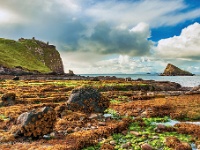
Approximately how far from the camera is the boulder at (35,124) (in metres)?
18.8

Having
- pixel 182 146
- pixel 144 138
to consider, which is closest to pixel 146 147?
pixel 182 146

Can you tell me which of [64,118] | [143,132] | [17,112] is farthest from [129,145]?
[17,112]

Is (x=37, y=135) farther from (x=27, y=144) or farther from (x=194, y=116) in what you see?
(x=194, y=116)

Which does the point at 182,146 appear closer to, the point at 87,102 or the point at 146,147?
the point at 146,147

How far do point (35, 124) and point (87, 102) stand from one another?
11.2m

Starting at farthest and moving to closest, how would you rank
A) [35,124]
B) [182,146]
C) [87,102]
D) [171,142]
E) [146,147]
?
[87,102] → [35,124] → [171,142] → [182,146] → [146,147]

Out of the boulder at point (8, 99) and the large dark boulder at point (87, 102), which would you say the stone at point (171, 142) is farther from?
the boulder at point (8, 99)

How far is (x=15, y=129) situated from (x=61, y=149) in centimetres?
515

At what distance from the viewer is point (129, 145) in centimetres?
1677

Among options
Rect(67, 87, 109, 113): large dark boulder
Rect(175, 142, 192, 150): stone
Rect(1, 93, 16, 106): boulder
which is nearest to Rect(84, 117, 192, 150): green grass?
Rect(175, 142, 192, 150): stone

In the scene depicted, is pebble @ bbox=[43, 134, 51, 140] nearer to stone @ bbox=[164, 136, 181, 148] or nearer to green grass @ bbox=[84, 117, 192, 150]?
green grass @ bbox=[84, 117, 192, 150]

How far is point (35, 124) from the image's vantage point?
62.0 ft

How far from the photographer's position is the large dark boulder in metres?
29.5

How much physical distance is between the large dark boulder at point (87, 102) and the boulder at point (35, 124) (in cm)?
977
